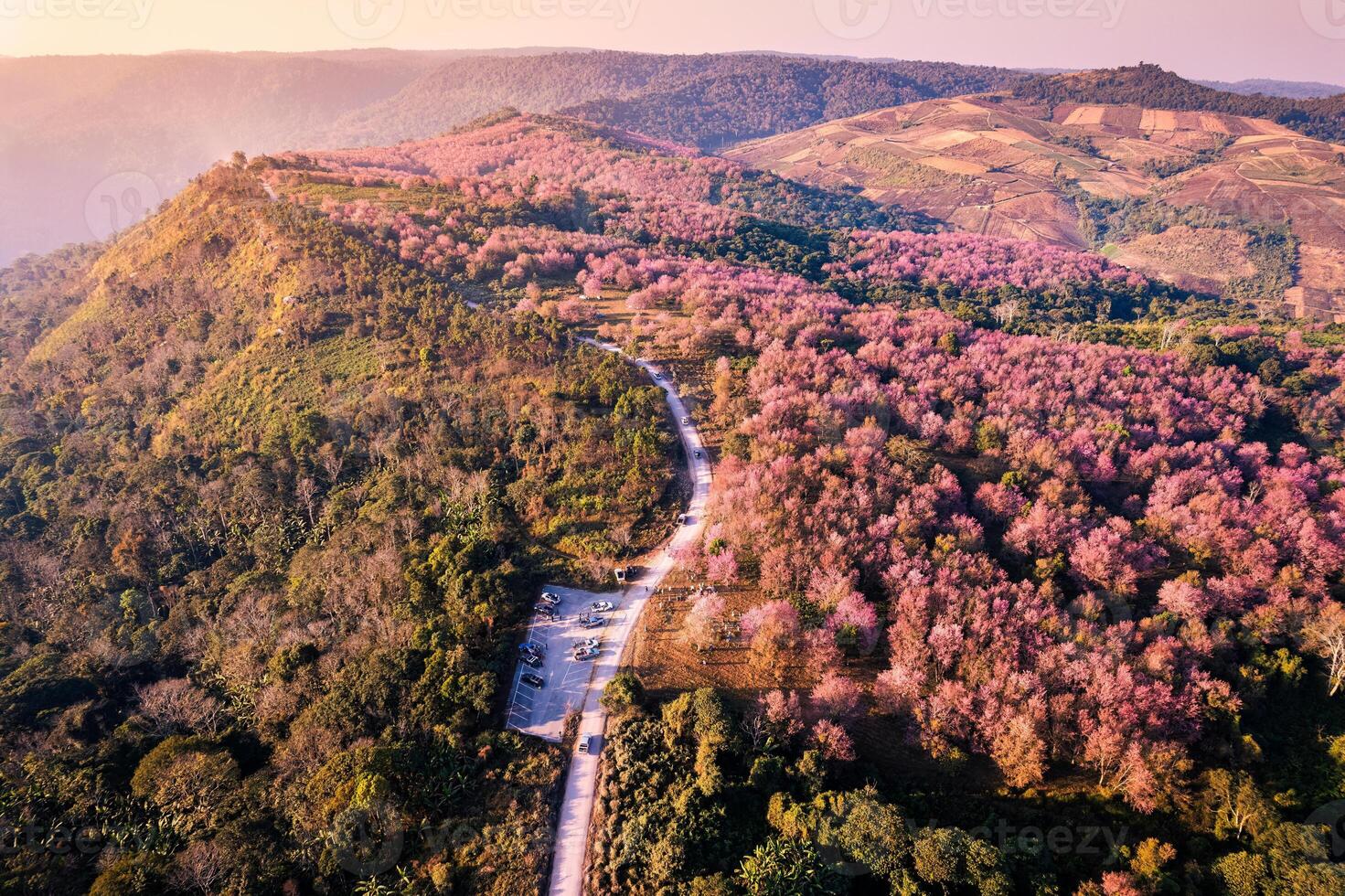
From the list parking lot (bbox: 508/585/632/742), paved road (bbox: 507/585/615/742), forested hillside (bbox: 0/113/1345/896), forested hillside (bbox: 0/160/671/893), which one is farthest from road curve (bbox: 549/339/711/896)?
forested hillside (bbox: 0/160/671/893)

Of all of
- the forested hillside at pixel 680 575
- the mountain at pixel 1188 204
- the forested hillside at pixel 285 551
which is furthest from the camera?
the mountain at pixel 1188 204

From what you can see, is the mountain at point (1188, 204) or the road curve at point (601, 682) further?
the mountain at point (1188, 204)

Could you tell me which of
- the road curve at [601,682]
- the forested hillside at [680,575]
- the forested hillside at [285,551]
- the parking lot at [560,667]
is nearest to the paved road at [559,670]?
the parking lot at [560,667]

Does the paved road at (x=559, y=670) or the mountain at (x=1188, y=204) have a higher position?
the mountain at (x=1188, y=204)

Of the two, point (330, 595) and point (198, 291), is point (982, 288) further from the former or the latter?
point (198, 291)

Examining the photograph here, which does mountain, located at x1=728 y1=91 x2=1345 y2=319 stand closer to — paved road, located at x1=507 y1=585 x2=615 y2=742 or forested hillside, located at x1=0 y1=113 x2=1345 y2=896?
forested hillside, located at x1=0 y1=113 x2=1345 y2=896

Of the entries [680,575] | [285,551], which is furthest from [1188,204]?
[285,551]

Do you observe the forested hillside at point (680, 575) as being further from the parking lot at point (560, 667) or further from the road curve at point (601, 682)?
the parking lot at point (560, 667)
